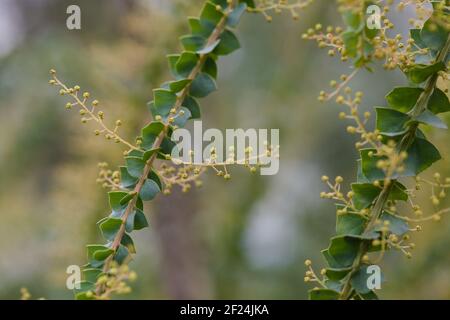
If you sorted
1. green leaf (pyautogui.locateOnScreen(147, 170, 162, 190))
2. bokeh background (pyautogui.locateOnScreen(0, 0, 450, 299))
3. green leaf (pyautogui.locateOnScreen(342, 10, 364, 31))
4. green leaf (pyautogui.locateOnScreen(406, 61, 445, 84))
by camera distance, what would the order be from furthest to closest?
bokeh background (pyautogui.locateOnScreen(0, 0, 450, 299)) < green leaf (pyautogui.locateOnScreen(147, 170, 162, 190)) < green leaf (pyautogui.locateOnScreen(406, 61, 445, 84)) < green leaf (pyautogui.locateOnScreen(342, 10, 364, 31))

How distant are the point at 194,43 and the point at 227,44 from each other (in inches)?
2.2

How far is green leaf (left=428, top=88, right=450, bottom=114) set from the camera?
3.40 feet

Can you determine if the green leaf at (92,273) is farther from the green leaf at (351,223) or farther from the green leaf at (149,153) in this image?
the green leaf at (351,223)

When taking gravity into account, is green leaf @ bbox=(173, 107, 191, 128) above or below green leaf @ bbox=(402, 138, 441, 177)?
above

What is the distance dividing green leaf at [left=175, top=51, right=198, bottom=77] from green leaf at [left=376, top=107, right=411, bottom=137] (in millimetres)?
329

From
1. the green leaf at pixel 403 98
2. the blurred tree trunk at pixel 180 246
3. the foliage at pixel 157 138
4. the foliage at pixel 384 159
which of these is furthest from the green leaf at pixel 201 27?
the blurred tree trunk at pixel 180 246

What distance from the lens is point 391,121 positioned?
1013 millimetres

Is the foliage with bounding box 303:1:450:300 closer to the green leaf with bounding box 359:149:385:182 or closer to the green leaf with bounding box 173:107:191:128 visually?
the green leaf with bounding box 359:149:385:182

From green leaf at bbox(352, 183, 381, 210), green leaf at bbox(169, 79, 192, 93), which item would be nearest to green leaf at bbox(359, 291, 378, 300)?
green leaf at bbox(352, 183, 381, 210)

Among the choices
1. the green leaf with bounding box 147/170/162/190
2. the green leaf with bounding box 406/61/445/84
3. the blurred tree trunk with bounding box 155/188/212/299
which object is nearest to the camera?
the green leaf with bounding box 406/61/445/84
